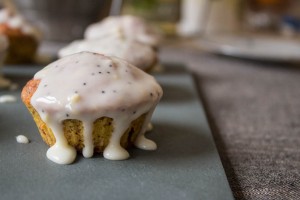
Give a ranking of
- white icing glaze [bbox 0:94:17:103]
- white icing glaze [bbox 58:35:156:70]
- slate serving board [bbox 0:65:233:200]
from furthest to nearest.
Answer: white icing glaze [bbox 58:35:156:70], white icing glaze [bbox 0:94:17:103], slate serving board [bbox 0:65:233:200]

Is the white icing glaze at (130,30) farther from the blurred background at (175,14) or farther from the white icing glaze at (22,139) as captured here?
the white icing glaze at (22,139)

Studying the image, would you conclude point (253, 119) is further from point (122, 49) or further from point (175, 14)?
point (175, 14)

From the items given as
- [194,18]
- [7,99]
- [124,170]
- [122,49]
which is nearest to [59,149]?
[124,170]

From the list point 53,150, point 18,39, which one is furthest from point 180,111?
point 18,39

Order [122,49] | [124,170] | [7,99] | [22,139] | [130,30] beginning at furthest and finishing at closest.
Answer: [130,30], [122,49], [7,99], [22,139], [124,170]

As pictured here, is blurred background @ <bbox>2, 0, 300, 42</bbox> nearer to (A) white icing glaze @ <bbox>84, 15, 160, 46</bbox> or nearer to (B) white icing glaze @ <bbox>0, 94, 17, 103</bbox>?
(A) white icing glaze @ <bbox>84, 15, 160, 46</bbox>

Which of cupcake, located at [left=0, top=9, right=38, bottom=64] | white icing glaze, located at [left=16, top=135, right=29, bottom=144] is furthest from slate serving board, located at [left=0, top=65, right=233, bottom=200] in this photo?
cupcake, located at [left=0, top=9, right=38, bottom=64]

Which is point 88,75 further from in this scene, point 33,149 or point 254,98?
point 254,98
